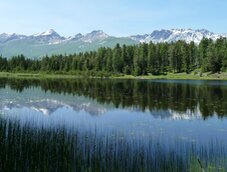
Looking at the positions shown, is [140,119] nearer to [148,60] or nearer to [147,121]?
[147,121]

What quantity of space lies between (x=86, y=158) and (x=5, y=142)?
3698mm

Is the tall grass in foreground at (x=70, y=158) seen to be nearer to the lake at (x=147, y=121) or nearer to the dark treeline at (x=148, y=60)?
the lake at (x=147, y=121)

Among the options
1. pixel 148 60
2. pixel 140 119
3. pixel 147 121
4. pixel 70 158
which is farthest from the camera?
pixel 148 60

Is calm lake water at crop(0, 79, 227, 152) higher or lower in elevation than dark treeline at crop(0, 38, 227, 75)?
lower

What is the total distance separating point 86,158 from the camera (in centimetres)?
1562

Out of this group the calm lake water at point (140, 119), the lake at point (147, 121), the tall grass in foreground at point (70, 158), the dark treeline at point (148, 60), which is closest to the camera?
the tall grass in foreground at point (70, 158)

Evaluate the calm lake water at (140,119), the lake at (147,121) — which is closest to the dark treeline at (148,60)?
the calm lake water at (140,119)

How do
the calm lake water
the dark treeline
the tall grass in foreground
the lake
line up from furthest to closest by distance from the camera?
the dark treeline < the calm lake water < the lake < the tall grass in foreground

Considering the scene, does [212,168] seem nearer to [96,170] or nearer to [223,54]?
[96,170]

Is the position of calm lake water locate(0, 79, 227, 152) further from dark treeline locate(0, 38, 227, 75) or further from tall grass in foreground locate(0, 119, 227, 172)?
dark treeline locate(0, 38, 227, 75)

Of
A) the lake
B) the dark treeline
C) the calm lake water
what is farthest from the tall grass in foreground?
the dark treeline

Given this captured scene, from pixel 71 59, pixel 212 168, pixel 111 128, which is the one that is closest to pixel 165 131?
pixel 111 128

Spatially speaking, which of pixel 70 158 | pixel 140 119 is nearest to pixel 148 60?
pixel 140 119

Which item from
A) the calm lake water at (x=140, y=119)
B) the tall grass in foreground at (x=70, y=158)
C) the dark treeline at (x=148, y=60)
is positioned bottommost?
the calm lake water at (x=140, y=119)
